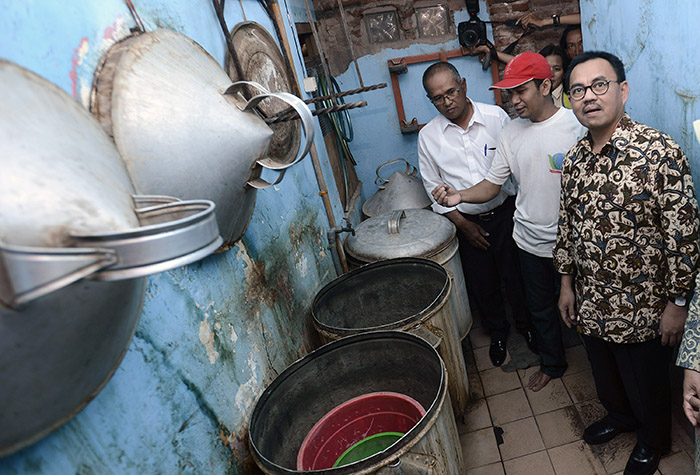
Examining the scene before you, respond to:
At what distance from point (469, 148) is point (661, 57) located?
1.42 m

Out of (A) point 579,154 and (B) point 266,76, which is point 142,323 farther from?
(A) point 579,154

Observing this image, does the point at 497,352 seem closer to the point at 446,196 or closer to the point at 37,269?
the point at 446,196

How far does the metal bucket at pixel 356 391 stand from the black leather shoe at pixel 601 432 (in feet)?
3.69

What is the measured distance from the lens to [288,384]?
196 centimetres

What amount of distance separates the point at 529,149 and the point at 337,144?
2.24 meters

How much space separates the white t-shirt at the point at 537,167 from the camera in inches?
100

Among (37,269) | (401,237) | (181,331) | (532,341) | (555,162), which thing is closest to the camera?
(37,269)

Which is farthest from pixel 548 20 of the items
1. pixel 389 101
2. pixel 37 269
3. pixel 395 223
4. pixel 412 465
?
pixel 37 269

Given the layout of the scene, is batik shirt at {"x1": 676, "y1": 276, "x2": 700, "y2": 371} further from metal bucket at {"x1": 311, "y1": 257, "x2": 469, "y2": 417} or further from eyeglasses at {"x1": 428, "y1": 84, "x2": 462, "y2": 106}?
eyeglasses at {"x1": 428, "y1": 84, "x2": 462, "y2": 106}

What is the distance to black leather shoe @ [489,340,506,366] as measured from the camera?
3449 millimetres

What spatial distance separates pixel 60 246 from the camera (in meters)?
0.66

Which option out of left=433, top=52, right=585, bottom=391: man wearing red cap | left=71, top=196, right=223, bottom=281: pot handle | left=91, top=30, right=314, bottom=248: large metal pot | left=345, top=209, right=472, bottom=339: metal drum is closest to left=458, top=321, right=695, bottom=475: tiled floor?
left=433, top=52, right=585, bottom=391: man wearing red cap

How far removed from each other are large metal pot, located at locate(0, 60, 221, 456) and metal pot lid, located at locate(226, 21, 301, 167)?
1.12 metres

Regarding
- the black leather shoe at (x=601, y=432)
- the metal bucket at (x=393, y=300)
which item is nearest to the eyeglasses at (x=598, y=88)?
the metal bucket at (x=393, y=300)
